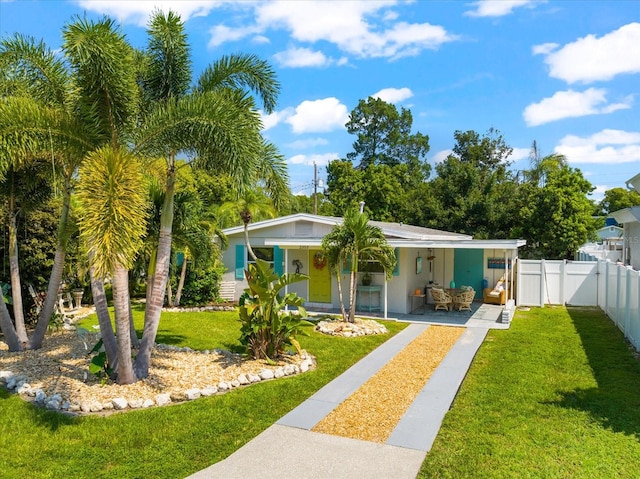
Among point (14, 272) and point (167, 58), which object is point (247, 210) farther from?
point (167, 58)

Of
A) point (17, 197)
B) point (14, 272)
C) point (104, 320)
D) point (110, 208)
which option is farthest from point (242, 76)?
point (14, 272)

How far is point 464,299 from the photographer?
14.5 m

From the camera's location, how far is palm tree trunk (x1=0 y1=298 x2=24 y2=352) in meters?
8.70

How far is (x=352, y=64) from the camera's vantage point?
19.8m

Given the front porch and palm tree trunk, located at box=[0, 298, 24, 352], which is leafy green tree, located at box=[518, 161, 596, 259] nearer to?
the front porch

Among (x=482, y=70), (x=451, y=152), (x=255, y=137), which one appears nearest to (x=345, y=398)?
(x=255, y=137)

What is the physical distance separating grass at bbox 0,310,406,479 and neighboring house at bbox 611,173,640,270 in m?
13.6

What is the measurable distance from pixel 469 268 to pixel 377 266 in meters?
5.11

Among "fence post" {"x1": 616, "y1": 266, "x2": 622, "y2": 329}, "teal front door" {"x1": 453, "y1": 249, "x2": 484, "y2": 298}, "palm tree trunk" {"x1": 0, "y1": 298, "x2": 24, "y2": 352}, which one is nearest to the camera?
"palm tree trunk" {"x1": 0, "y1": 298, "x2": 24, "y2": 352}

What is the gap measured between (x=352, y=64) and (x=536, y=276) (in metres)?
11.8

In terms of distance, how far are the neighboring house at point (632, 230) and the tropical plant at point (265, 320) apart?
12783 mm

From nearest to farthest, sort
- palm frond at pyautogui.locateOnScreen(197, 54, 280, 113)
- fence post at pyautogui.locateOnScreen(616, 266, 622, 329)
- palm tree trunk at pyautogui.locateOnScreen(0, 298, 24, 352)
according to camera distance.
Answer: palm frond at pyautogui.locateOnScreen(197, 54, 280, 113)
palm tree trunk at pyautogui.locateOnScreen(0, 298, 24, 352)
fence post at pyautogui.locateOnScreen(616, 266, 622, 329)

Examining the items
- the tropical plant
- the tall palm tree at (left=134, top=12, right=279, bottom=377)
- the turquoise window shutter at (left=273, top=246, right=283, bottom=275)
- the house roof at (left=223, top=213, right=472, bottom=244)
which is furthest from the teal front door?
the tall palm tree at (left=134, top=12, right=279, bottom=377)

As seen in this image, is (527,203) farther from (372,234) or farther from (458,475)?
(458,475)
